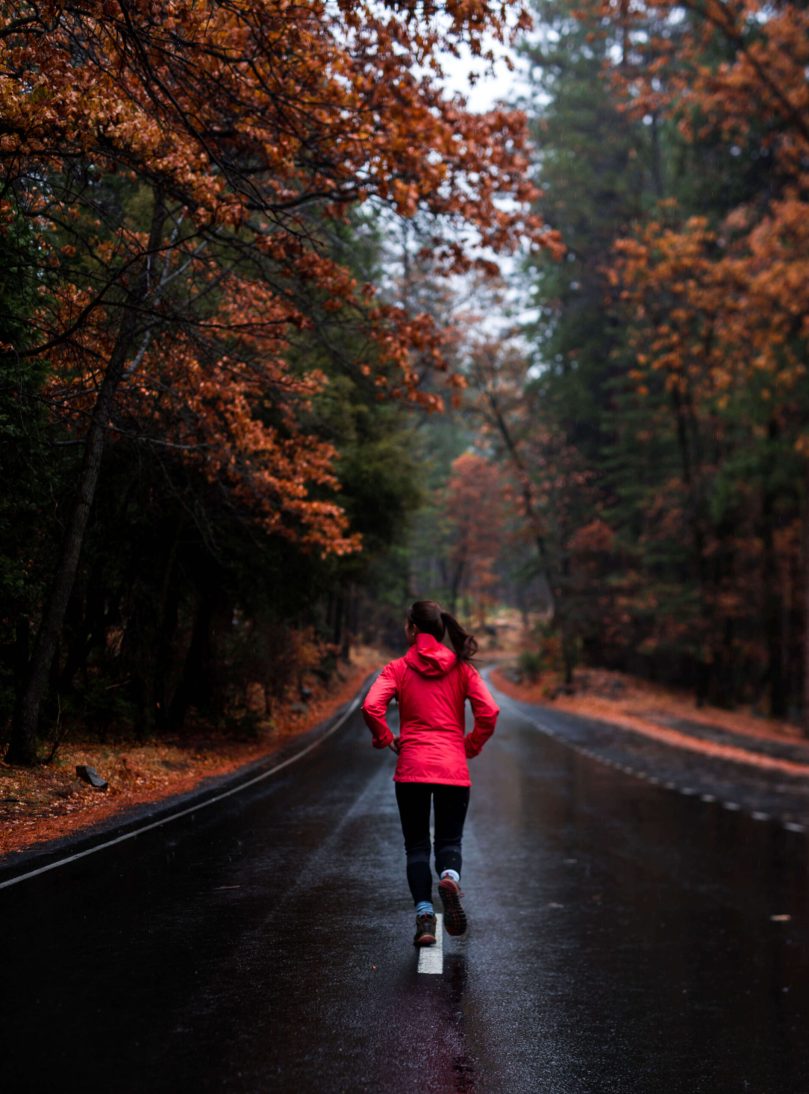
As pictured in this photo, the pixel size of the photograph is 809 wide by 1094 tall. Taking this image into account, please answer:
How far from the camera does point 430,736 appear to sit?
570 centimetres

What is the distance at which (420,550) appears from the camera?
66.1 meters

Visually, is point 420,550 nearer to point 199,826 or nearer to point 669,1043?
point 199,826

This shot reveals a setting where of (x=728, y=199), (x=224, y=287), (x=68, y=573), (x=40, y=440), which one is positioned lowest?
(x=68, y=573)

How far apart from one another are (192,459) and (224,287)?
2.74 metres

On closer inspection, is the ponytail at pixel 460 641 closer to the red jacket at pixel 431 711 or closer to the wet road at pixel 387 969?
the red jacket at pixel 431 711

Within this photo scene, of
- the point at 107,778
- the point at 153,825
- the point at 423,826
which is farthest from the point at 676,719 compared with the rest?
the point at 423,826

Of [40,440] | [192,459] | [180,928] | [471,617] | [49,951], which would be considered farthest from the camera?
[471,617]

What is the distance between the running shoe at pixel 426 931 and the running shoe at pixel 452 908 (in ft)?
0.61

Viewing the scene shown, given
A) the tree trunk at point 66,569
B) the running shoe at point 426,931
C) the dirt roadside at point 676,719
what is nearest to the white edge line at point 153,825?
the tree trunk at point 66,569

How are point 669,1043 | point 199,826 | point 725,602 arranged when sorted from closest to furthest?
point 669,1043, point 199,826, point 725,602

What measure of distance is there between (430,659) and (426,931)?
63.8 inches

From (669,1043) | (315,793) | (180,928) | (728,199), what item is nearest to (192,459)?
(315,793)

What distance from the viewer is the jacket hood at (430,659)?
227 inches

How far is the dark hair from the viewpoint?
578cm
